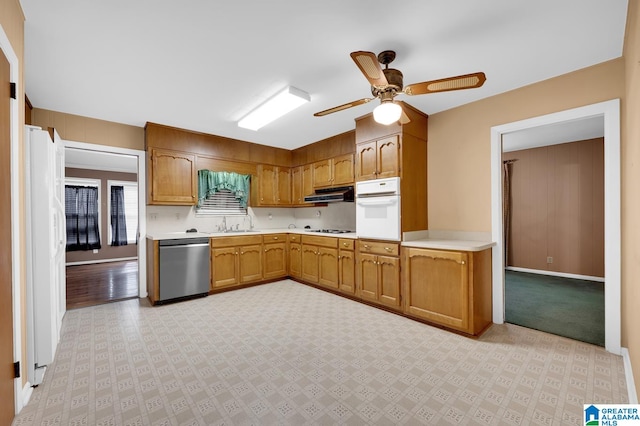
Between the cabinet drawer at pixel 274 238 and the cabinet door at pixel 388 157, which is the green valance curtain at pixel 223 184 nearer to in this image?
the cabinet drawer at pixel 274 238

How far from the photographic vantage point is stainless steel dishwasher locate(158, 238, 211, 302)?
12.2 ft

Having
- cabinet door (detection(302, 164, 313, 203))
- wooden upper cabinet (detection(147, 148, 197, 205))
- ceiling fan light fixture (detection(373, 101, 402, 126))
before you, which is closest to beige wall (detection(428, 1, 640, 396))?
ceiling fan light fixture (detection(373, 101, 402, 126))

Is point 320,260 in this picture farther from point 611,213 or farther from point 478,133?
point 611,213

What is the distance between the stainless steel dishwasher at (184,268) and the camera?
373 cm

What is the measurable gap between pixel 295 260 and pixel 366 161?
225 cm

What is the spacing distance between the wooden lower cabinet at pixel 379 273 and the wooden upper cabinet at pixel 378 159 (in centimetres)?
88

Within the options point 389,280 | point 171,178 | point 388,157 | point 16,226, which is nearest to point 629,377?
point 389,280

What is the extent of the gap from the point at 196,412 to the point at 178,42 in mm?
2597

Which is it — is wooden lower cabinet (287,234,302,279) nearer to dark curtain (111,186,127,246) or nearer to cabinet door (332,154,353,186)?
cabinet door (332,154,353,186)

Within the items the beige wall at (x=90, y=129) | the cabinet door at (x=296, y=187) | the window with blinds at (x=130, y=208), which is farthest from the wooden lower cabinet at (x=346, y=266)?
the window with blinds at (x=130, y=208)

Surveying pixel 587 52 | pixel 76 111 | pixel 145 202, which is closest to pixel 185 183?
pixel 145 202

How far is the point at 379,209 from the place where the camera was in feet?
11.4

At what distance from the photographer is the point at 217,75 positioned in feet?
8.61

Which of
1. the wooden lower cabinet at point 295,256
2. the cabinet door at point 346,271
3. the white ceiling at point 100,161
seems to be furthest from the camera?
the white ceiling at point 100,161
